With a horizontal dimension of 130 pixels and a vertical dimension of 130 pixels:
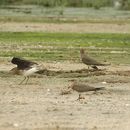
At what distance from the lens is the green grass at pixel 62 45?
22.9 meters

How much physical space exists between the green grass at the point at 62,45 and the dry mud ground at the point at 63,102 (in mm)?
3037

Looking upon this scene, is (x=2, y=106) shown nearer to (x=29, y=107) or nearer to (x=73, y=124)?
(x=29, y=107)

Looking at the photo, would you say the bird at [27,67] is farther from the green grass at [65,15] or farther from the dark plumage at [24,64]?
the green grass at [65,15]

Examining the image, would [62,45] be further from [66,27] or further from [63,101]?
[63,101]

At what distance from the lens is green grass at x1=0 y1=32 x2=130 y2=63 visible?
22.9 metres

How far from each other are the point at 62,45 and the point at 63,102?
12.1m

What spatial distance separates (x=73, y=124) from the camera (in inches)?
472

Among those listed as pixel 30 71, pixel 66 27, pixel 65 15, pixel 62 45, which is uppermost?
pixel 30 71

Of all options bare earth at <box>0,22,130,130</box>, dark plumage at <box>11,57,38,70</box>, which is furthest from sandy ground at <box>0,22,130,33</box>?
dark plumage at <box>11,57,38,70</box>

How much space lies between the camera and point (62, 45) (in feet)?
86.1

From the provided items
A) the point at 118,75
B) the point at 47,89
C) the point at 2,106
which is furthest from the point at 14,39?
the point at 2,106

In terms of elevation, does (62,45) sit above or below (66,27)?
above

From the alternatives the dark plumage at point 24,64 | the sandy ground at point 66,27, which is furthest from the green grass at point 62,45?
the dark plumage at point 24,64

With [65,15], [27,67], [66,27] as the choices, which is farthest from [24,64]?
[65,15]
